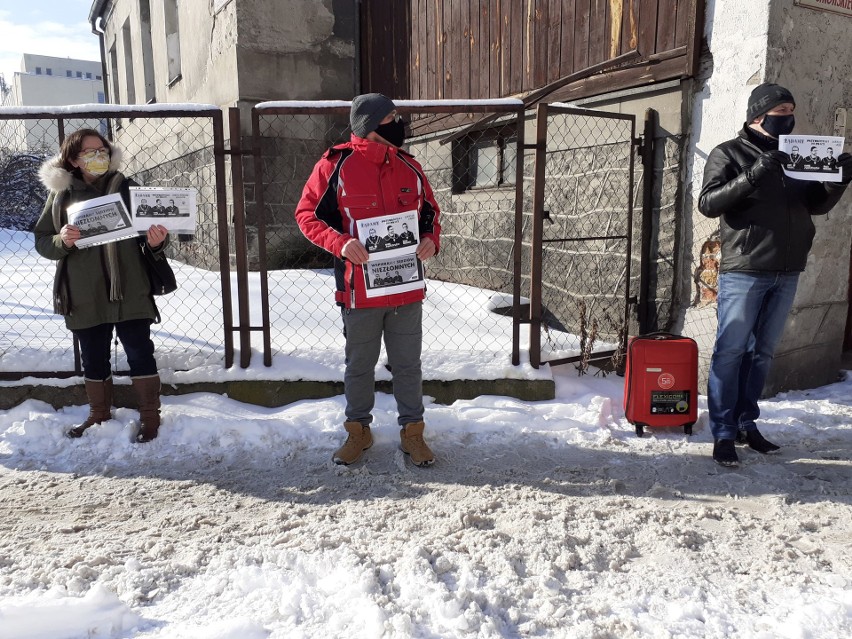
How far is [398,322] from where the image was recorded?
3.44 m

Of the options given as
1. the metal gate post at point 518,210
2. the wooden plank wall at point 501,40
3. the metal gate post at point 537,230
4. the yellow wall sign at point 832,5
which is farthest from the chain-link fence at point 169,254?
the yellow wall sign at point 832,5

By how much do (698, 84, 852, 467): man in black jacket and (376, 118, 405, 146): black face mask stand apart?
158 centimetres

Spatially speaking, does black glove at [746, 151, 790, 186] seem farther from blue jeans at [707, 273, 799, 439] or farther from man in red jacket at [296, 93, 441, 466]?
man in red jacket at [296, 93, 441, 466]

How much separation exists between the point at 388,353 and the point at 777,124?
7.51 feet

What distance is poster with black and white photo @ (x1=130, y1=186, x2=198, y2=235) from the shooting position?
3.50 m

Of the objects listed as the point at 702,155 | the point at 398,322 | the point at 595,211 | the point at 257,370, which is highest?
the point at 702,155

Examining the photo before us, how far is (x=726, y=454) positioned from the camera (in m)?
3.50

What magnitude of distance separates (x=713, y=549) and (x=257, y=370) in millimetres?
2878

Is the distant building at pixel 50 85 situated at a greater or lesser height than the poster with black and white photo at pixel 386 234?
greater

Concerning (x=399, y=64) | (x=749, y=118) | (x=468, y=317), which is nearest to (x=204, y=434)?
(x=468, y=317)

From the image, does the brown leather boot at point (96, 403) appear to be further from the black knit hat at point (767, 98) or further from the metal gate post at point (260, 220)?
the black knit hat at point (767, 98)

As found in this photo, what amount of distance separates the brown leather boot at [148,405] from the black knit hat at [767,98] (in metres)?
3.53

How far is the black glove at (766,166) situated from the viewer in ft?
10.1

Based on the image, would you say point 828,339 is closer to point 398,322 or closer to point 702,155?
point 702,155
